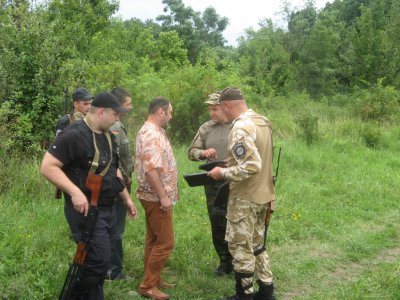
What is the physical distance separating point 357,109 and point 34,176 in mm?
12828

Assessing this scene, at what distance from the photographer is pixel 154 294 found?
413 cm

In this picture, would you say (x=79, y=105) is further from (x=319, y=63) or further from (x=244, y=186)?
(x=319, y=63)

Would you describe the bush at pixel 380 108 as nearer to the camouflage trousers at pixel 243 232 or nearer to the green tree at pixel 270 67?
the green tree at pixel 270 67

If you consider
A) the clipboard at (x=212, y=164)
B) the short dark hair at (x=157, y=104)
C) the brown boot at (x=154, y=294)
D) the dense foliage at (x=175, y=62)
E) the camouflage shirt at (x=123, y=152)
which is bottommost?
the brown boot at (x=154, y=294)

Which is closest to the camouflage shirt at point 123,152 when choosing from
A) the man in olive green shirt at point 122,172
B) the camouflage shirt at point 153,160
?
the man in olive green shirt at point 122,172

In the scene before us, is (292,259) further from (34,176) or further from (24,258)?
(34,176)

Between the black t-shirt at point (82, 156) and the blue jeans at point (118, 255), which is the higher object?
the black t-shirt at point (82, 156)

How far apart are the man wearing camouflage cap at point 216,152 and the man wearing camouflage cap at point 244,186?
2.05 ft

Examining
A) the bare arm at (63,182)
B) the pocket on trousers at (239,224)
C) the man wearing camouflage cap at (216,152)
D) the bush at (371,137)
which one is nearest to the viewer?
the bare arm at (63,182)

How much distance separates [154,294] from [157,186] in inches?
42.6

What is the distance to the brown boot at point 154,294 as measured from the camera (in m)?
4.12

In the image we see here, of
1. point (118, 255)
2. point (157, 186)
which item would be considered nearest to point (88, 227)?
point (157, 186)

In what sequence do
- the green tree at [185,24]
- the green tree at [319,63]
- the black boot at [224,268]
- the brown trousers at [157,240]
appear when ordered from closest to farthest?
the brown trousers at [157,240], the black boot at [224,268], the green tree at [319,63], the green tree at [185,24]

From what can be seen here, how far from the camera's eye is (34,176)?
6.29 meters
